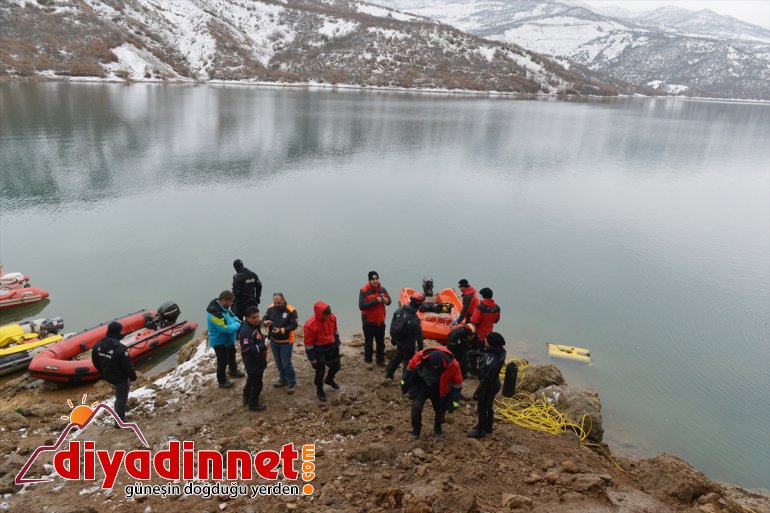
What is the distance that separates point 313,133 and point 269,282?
92.8ft

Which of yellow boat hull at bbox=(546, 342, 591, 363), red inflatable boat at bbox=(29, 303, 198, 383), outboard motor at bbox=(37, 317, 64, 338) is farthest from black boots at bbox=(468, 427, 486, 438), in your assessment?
outboard motor at bbox=(37, 317, 64, 338)

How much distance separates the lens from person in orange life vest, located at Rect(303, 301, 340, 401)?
6508 millimetres

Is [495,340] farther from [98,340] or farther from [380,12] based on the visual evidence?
[380,12]

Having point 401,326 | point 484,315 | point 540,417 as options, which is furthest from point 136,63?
point 540,417

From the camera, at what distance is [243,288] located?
26.9ft

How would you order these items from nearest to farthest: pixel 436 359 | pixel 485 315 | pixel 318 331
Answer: pixel 436 359
pixel 318 331
pixel 485 315

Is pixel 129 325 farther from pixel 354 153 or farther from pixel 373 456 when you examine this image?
pixel 354 153

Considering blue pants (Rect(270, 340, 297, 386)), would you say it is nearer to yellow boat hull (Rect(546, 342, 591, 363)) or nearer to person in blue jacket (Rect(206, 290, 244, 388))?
person in blue jacket (Rect(206, 290, 244, 388))

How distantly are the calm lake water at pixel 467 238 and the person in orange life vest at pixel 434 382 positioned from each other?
4032mm

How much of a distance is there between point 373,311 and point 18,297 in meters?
10.1

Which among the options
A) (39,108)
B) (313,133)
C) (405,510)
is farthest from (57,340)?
(39,108)

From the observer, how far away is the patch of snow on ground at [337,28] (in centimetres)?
11806

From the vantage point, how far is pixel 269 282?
1423cm

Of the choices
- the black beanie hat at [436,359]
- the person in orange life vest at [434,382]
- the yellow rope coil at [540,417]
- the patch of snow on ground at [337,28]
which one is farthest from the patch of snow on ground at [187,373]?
the patch of snow on ground at [337,28]
